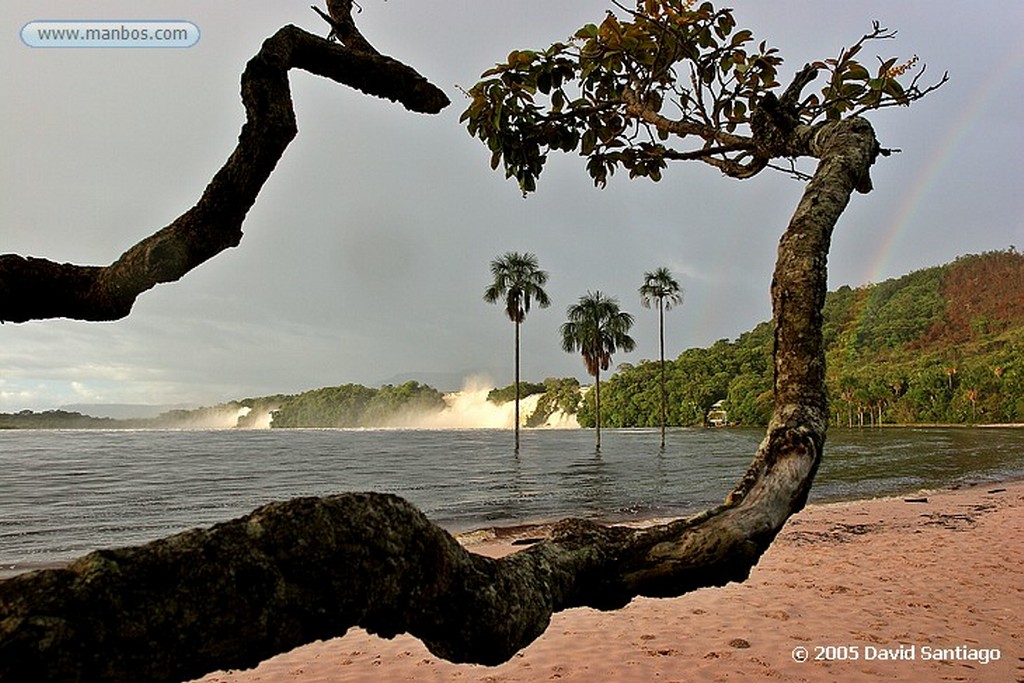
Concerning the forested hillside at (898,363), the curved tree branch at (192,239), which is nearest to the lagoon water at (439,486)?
the curved tree branch at (192,239)

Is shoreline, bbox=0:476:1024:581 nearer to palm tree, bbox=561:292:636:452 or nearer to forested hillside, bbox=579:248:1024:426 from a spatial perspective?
palm tree, bbox=561:292:636:452

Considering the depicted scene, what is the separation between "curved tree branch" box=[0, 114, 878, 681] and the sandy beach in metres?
5.26

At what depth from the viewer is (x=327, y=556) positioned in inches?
46.4

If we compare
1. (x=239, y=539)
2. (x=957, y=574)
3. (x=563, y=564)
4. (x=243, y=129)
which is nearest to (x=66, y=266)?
(x=243, y=129)

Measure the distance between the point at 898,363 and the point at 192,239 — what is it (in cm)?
14018

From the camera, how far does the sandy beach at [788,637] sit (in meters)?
6.58

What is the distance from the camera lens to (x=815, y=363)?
84.7 inches

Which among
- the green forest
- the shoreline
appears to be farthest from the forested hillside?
the shoreline

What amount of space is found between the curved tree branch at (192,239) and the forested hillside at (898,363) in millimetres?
94731

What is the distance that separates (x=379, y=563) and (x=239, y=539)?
0.24 metres

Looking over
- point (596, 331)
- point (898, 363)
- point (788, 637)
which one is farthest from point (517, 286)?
point (898, 363)

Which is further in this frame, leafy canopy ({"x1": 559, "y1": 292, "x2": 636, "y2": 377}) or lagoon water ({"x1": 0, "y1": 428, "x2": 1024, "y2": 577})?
leafy canopy ({"x1": 559, "y1": 292, "x2": 636, "y2": 377})

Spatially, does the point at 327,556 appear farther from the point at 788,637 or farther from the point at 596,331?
the point at 596,331

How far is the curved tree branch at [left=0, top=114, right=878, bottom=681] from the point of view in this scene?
38.2 inches
